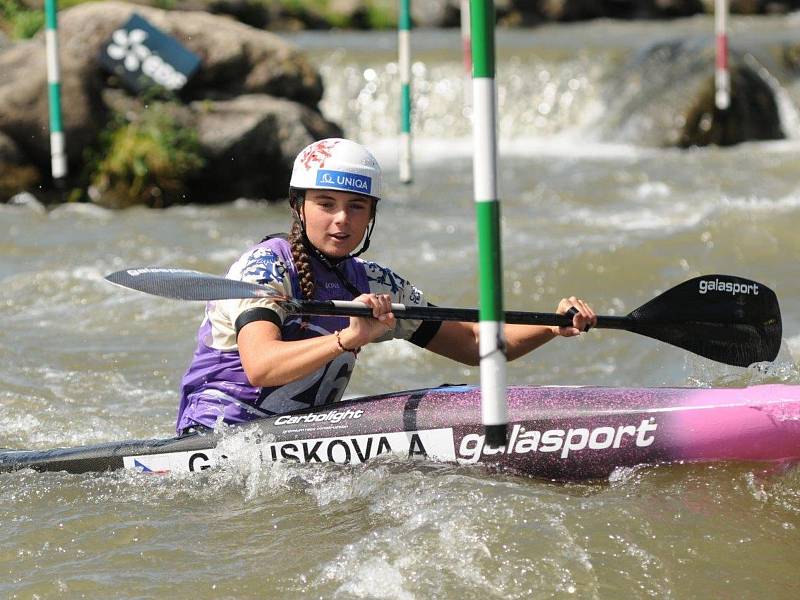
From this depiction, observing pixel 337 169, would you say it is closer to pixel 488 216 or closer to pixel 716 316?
pixel 488 216

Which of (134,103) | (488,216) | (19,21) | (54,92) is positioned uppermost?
(19,21)

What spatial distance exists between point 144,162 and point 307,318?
659 centimetres

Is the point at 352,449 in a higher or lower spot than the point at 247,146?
lower

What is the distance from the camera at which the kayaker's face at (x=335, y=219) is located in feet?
12.5

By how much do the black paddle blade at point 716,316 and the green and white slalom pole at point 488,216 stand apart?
1.35m

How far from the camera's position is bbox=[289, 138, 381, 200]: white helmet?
3775 millimetres

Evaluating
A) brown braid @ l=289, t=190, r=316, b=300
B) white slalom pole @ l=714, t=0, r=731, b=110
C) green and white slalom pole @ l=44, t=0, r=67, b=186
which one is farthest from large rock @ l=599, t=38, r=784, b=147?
brown braid @ l=289, t=190, r=316, b=300

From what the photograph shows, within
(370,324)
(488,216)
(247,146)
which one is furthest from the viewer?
(247,146)

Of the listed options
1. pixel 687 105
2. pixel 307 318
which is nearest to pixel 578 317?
pixel 307 318

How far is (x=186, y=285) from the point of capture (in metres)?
3.69

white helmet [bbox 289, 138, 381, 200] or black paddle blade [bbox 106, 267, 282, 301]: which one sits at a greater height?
white helmet [bbox 289, 138, 381, 200]

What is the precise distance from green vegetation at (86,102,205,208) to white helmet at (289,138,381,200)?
653 centimetres

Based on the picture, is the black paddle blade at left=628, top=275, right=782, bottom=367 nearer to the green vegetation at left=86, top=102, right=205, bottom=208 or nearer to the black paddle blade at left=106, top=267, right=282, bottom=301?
the black paddle blade at left=106, top=267, right=282, bottom=301

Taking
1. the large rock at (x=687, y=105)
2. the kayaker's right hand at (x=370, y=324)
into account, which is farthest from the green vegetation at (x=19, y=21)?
the kayaker's right hand at (x=370, y=324)
